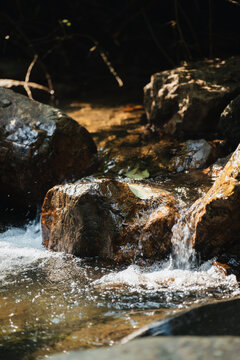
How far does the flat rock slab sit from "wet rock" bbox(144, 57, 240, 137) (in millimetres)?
4428

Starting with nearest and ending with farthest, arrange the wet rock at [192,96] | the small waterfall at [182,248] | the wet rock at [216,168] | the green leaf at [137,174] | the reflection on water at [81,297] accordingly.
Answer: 1. the reflection on water at [81,297]
2. the small waterfall at [182,248]
3. the wet rock at [216,168]
4. the green leaf at [137,174]
5. the wet rock at [192,96]

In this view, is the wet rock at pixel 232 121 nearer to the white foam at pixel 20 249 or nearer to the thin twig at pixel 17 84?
the white foam at pixel 20 249

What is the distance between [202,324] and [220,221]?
1.41 meters

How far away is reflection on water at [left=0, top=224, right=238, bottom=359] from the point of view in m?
2.44

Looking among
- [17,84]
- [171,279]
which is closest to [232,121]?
[171,279]

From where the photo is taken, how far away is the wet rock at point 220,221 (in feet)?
11.1

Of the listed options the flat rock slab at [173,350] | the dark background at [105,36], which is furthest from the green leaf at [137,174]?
the dark background at [105,36]

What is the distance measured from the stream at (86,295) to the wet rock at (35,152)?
1095 millimetres

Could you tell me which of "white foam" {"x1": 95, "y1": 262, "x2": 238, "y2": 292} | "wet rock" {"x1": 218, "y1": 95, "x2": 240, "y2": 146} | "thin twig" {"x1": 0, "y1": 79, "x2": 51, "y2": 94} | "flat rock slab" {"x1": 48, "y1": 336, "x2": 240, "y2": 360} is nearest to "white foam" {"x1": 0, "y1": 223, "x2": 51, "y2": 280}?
"white foam" {"x1": 95, "y1": 262, "x2": 238, "y2": 292}

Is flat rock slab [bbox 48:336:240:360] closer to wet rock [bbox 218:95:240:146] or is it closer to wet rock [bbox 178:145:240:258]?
wet rock [bbox 178:145:240:258]

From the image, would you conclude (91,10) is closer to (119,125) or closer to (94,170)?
(119,125)

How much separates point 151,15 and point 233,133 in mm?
6540

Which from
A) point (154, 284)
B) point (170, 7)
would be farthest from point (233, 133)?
point (170, 7)

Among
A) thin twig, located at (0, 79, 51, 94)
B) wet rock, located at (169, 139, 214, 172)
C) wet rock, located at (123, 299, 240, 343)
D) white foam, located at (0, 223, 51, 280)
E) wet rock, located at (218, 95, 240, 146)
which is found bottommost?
white foam, located at (0, 223, 51, 280)
